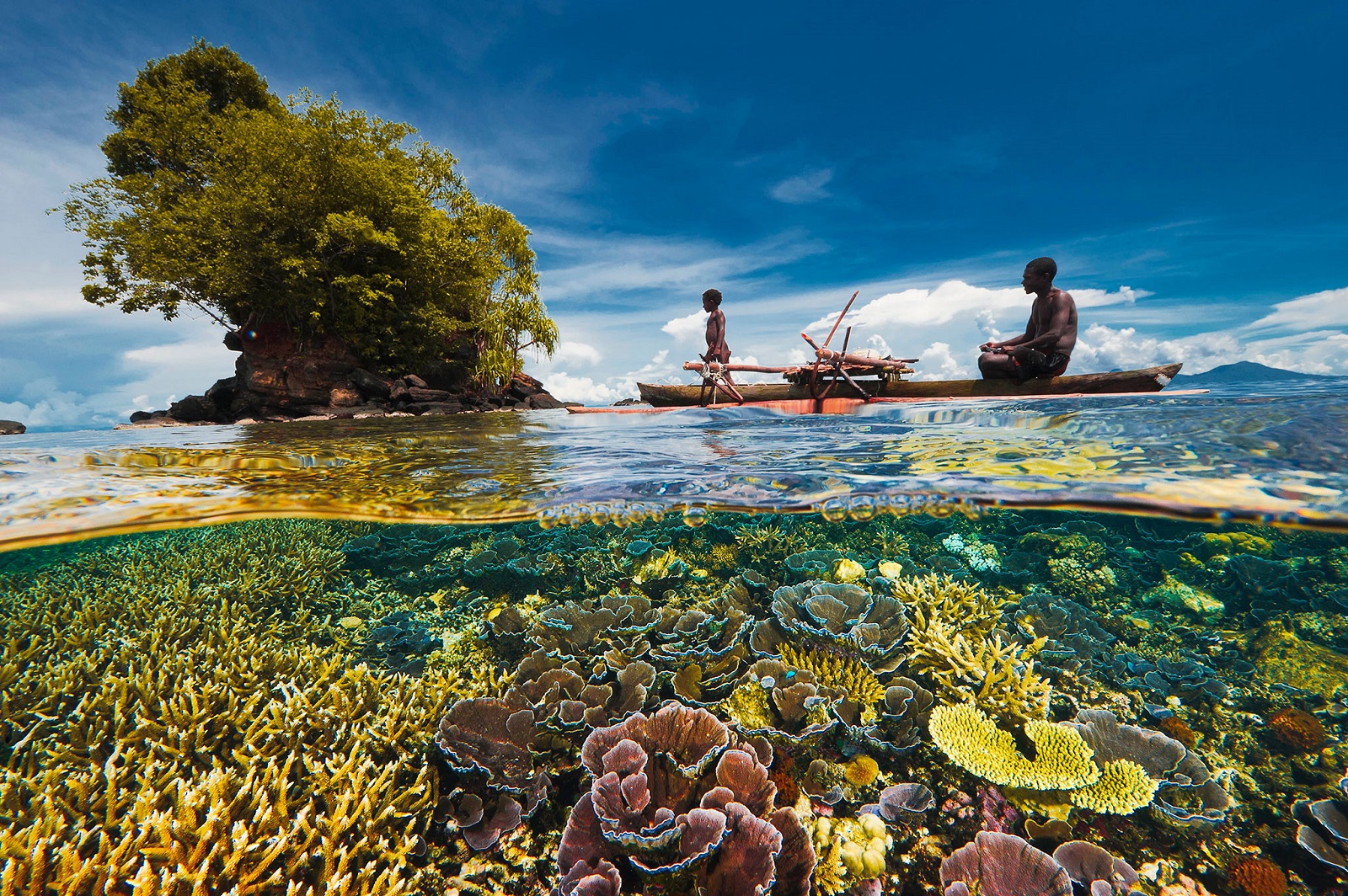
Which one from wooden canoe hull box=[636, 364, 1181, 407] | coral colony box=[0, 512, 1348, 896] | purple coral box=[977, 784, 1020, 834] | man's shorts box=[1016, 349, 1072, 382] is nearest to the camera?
coral colony box=[0, 512, 1348, 896]

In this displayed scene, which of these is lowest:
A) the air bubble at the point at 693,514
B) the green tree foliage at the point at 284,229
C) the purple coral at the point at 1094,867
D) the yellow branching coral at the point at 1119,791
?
the purple coral at the point at 1094,867

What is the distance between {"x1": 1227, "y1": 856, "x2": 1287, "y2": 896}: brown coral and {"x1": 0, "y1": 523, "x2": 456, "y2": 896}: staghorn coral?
4.75m

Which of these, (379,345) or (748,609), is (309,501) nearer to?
(748,609)

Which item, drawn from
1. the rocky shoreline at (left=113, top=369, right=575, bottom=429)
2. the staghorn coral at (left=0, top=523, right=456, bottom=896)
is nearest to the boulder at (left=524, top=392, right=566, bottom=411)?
the rocky shoreline at (left=113, top=369, right=575, bottom=429)

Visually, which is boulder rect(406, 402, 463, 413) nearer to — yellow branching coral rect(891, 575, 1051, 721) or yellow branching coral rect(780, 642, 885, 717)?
yellow branching coral rect(780, 642, 885, 717)

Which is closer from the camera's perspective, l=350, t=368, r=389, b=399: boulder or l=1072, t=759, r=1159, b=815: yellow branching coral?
l=1072, t=759, r=1159, b=815: yellow branching coral

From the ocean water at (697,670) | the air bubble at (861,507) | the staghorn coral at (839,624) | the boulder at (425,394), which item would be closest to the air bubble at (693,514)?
the ocean water at (697,670)

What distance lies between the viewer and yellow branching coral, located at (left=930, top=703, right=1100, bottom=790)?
118 inches

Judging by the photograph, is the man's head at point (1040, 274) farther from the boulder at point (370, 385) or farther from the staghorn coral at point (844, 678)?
the boulder at point (370, 385)

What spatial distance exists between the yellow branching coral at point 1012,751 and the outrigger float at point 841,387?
6.91 meters

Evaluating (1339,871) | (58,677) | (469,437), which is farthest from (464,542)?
(1339,871)

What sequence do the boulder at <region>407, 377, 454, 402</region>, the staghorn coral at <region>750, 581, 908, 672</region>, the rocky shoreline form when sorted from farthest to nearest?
the boulder at <region>407, 377, 454, 402</region>, the rocky shoreline, the staghorn coral at <region>750, 581, 908, 672</region>

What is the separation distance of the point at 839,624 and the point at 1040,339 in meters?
7.57

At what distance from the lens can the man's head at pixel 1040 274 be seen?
8758 mm
